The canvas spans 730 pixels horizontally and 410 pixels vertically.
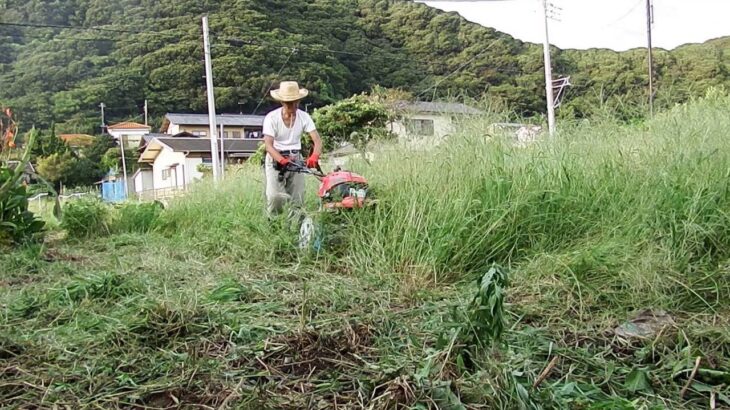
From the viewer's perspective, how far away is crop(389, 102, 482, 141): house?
319 centimetres

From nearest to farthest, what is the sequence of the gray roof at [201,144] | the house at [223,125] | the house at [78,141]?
the house at [78,141], the house at [223,125], the gray roof at [201,144]

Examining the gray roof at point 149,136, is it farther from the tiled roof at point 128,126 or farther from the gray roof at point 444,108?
the gray roof at point 444,108

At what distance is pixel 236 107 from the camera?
18.7 meters

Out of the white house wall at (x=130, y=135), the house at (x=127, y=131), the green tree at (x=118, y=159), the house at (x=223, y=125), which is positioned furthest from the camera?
the white house wall at (x=130, y=135)

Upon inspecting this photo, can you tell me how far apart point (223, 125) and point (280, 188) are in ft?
59.8

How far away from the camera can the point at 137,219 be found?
485 centimetres

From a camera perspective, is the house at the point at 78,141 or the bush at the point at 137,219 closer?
the bush at the point at 137,219

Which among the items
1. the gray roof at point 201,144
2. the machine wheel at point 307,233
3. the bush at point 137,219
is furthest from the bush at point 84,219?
the gray roof at point 201,144

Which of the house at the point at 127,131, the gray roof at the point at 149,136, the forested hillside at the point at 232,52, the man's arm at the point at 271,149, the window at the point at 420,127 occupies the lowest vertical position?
the man's arm at the point at 271,149

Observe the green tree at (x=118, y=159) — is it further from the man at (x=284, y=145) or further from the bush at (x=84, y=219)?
the man at (x=284, y=145)

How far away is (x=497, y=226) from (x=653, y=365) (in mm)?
1058

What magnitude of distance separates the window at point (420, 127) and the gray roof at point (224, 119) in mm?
16202

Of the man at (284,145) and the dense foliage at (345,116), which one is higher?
the dense foliage at (345,116)

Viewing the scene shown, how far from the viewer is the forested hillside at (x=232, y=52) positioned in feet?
42.6
